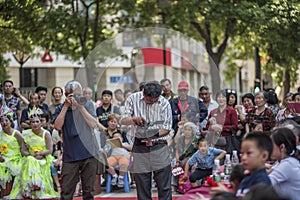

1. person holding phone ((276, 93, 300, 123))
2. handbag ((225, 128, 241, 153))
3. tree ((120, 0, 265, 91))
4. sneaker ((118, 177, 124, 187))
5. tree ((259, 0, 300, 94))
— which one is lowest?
sneaker ((118, 177, 124, 187))

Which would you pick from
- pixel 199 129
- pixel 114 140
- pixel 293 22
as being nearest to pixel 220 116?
pixel 199 129

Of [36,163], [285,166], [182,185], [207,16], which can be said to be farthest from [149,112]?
[207,16]

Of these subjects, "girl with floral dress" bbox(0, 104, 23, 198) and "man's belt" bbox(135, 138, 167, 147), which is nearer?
"man's belt" bbox(135, 138, 167, 147)

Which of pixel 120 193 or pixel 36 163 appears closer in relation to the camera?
pixel 36 163

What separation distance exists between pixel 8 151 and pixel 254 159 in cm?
741

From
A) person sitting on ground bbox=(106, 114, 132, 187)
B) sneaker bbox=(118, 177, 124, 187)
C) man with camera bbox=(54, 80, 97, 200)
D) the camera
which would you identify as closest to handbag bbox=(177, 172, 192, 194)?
person sitting on ground bbox=(106, 114, 132, 187)

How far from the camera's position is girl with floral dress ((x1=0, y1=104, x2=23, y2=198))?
12.2m

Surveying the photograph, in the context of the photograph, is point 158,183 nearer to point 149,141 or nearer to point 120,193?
point 149,141

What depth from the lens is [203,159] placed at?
460 inches

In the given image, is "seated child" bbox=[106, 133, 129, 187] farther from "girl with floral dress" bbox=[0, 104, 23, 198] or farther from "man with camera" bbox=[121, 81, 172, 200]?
"man with camera" bbox=[121, 81, 172, 200]

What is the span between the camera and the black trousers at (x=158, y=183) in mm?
9336

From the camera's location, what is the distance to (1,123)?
485 inches

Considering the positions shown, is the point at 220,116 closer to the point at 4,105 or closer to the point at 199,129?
the point at 199,129

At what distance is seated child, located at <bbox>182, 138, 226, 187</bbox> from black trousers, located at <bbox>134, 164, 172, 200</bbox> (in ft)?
6.82
